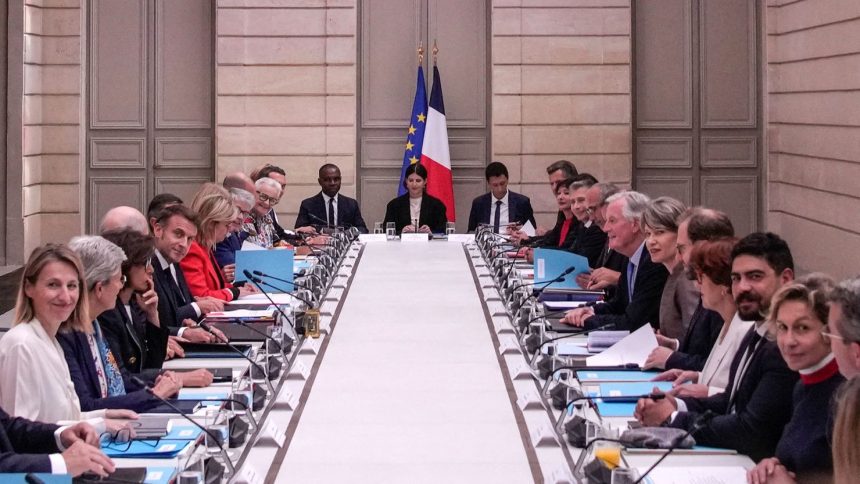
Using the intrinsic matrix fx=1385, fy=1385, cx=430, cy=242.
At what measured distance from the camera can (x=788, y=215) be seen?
39.9 ft

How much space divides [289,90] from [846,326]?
9.66m

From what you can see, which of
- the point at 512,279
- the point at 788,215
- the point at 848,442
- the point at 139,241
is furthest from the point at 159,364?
the point at 788,215

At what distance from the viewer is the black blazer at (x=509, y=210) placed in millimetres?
10273

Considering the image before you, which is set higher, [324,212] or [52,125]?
[52,125]

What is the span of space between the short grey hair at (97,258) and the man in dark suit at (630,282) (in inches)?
77.6

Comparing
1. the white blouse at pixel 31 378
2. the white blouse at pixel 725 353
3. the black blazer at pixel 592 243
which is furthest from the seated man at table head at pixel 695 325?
the black blazer at pixel 592 243

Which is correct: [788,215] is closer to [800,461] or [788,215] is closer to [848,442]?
[800,461]

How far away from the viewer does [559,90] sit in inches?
479

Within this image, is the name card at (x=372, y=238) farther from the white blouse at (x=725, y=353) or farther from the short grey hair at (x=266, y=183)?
the white blouse at (x=725, y=353)

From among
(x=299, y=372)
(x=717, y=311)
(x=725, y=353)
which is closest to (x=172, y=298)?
(x=299, y=372)

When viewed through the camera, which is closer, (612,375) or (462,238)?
(612,375)

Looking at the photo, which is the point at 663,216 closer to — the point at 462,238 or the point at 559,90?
the point at 462,238

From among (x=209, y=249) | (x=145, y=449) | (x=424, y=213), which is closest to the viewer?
(x=145, y=449)

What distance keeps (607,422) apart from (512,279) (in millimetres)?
3061
